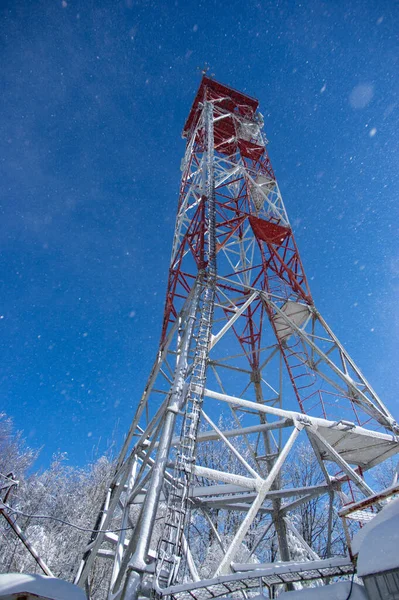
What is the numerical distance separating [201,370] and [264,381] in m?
4.52

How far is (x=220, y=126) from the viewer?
661 inches

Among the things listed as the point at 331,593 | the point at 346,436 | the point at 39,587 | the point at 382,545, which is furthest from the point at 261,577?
the point at 346,436

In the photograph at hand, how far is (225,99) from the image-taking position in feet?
56.2

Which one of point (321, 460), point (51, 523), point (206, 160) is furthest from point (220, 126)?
point (51, 523)

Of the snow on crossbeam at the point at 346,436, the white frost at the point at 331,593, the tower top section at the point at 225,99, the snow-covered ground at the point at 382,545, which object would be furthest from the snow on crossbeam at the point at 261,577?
the tower top section at the point at 225,99

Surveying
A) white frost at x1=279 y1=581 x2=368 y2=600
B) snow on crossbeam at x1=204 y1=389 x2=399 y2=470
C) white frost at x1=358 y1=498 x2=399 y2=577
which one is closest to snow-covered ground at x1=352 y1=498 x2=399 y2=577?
white frost at x1=358 y1=498 x2=399 y2=577

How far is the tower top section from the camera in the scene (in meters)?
17.3

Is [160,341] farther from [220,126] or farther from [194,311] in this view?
[220,126]

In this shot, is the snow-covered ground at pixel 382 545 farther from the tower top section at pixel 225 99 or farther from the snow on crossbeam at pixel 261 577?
the tower top section at pixel 225 99

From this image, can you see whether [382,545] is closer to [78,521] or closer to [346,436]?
[346,436]

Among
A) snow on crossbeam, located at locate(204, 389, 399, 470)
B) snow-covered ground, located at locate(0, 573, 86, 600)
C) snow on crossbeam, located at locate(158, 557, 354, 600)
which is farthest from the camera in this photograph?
snow on crossbeam, located at locate(204, 389, 399, 470)

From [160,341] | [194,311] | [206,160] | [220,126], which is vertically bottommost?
[194,311]

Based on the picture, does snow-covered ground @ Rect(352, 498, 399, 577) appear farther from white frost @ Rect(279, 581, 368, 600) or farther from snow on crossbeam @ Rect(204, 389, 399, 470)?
snow on crossbeam @ Rect(204, 389, 399, 470)

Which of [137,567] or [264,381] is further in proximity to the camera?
[264,381]
